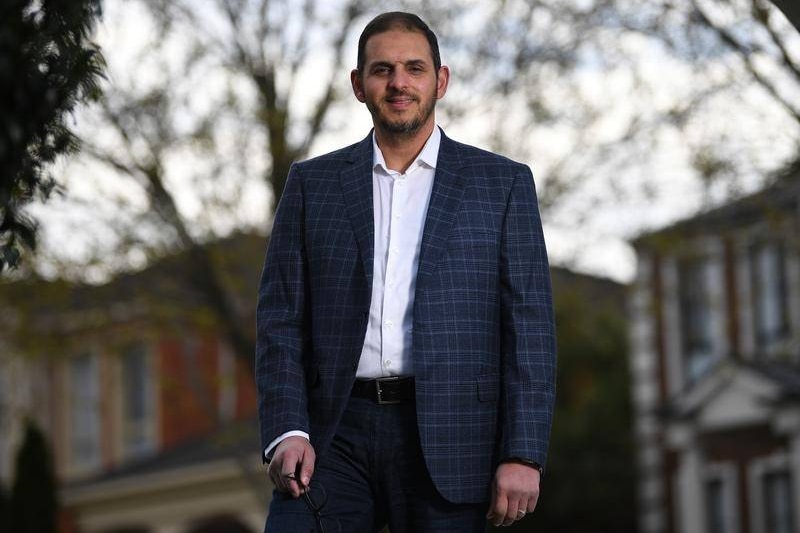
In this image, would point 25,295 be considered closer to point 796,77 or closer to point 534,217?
point 796,77

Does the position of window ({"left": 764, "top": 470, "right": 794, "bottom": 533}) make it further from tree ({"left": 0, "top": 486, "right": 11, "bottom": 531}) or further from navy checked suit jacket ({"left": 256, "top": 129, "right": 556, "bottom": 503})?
navy checked suit jacket ({"left": 256, "top": 129, "right": 556, "bottom": 503})

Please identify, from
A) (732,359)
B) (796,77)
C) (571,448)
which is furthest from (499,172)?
(571,448)

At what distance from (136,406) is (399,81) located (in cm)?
3389

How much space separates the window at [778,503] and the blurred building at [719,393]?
0.02 metres

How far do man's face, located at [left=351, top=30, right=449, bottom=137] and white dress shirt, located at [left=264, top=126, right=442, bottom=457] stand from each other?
12 cm

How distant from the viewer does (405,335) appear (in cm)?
493

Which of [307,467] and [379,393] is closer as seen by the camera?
[307,467]

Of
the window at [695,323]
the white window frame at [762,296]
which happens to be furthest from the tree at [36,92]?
the window at [695,323]

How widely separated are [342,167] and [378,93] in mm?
288

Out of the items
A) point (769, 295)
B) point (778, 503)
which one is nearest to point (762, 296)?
point (769, 295)

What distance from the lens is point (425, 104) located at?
16.7 ft

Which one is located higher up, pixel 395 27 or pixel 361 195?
pixel 395 27

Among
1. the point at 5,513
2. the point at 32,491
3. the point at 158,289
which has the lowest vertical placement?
the point at 5,513

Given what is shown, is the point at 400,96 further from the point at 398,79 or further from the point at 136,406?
the point at 136,406
